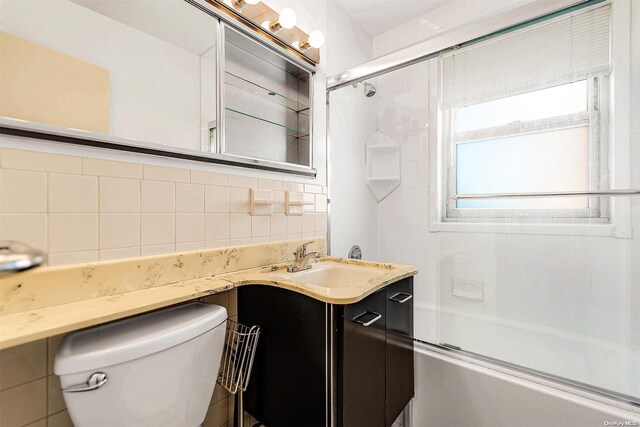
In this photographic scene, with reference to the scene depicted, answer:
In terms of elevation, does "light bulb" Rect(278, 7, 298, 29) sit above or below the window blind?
above

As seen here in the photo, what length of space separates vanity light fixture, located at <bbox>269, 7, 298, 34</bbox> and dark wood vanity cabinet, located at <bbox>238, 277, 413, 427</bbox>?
1220 mm

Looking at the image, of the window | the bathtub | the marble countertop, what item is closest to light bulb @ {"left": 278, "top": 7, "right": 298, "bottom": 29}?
the window

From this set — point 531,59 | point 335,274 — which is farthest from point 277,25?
point 531,59

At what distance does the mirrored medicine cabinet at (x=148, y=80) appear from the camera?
0.78 m

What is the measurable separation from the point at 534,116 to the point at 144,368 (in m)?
2.10

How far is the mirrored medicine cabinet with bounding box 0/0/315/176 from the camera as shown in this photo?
777 mm

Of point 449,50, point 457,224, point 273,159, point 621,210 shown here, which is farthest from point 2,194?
point 621,210

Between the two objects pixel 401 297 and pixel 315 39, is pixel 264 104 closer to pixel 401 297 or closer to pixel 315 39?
pixel 315 39

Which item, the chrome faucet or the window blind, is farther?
the window blind

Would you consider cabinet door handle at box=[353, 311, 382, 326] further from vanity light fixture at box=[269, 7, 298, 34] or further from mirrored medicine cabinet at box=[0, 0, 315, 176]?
vanity light fixture at box=[269, 7, 298, 34]

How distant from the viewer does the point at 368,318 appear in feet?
3.16

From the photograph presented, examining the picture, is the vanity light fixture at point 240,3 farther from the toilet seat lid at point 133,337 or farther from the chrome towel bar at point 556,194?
the chrome towel bar at point 556,194

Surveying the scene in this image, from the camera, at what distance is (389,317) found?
1.09m

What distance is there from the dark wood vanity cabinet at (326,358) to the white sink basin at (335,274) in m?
0.19
